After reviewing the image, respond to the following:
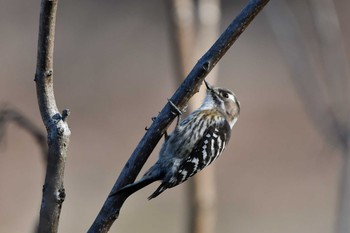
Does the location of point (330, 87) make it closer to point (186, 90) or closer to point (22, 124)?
point (186, 90)

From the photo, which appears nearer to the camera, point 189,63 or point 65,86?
point 189,63

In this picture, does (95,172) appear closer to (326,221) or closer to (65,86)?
(65,86)

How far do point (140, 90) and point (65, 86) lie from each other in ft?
4.40

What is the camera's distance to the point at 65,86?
11461mm

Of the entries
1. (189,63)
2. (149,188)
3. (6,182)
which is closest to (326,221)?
(149,188)

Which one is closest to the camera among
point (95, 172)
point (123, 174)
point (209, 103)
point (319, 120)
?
point (123, 174)

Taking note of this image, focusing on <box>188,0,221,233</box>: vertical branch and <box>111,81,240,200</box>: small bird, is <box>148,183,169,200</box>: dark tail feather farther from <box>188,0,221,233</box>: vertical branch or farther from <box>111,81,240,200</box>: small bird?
<box>188,0,221,233</box>: vertical branch

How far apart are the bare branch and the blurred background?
5923mm

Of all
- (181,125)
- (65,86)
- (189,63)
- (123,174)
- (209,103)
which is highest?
(65,86)

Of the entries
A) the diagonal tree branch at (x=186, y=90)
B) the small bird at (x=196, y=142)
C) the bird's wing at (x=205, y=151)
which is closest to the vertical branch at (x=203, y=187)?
the small bird at (x=196, y=142)

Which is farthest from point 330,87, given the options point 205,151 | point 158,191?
point 158,191

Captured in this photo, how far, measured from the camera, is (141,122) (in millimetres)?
11312

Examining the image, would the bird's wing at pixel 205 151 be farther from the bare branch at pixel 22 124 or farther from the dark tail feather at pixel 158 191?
the bare branch at pixel 22 124

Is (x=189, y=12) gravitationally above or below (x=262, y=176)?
below
